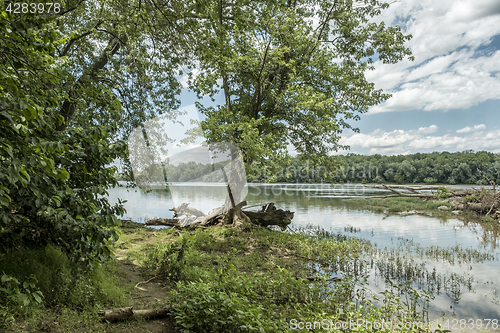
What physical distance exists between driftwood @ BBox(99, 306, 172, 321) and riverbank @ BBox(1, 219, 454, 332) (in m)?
0.12

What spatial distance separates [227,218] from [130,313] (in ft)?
27.4

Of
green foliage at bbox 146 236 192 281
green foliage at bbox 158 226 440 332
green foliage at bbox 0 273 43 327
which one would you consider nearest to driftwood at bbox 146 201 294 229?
green foliage at bbox 158 226 440 332

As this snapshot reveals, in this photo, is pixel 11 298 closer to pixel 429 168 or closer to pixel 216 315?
pixel 216 315

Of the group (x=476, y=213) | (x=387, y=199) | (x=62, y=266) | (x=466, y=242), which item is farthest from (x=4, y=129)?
(x=387, y=199)

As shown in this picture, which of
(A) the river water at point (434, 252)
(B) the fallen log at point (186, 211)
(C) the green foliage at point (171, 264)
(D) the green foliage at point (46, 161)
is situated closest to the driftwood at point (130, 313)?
(D) the green foliage at point (46, 161)

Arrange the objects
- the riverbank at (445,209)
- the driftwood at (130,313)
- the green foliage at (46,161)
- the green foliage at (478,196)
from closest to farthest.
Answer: the green foliage at (46,161) → the driftwood at (130,313) → the riverbank at (445,209) → the green foliage at (478,196)

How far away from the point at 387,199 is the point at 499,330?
2597 cm

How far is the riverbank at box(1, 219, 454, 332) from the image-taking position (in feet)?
12.2

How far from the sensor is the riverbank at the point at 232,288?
371cm

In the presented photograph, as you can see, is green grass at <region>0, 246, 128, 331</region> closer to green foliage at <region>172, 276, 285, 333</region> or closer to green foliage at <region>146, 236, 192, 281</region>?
green foliage at <region>146, 236, 192, 281</region>

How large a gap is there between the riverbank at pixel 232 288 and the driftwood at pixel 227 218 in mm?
830

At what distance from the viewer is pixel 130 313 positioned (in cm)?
415

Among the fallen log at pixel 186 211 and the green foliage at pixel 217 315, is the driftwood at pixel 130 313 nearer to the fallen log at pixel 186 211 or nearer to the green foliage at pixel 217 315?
the green foliage at pixel 217 315

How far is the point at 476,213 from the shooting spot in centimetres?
1914
